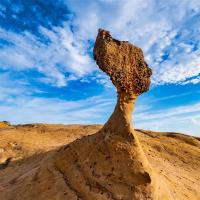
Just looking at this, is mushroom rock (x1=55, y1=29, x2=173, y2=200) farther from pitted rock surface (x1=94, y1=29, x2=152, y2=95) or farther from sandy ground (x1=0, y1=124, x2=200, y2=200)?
sandy ground (x1=0, y1=124, x2=200, y2=200)

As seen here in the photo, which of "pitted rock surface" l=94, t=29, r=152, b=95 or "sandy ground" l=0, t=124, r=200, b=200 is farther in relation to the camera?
"sandy ground" l=0, t=124, r=200, b=200

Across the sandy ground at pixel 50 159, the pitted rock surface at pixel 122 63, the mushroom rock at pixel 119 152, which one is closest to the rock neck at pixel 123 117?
the mushroom rock at pixel 119 152

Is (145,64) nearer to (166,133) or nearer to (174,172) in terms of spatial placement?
(174,172)

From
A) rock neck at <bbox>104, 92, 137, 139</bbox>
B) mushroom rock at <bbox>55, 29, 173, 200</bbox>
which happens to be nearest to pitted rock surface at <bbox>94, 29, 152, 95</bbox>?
mushroom rock at <bbox>55, 29, 173, 200</bbox>

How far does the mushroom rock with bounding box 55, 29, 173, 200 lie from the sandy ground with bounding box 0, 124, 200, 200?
0.87m

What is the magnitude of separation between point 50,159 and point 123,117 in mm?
3085

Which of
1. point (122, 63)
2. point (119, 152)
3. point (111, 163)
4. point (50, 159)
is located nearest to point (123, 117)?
point (119, 152)

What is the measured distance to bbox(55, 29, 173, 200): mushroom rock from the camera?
882cm

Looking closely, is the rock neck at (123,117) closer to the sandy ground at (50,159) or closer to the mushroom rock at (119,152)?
the mushroom rock at (119,152)

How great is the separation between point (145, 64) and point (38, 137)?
34.8 feet

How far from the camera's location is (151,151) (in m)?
17.0

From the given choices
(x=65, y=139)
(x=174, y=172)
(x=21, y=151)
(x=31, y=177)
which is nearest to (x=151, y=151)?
(x=174, y=172)

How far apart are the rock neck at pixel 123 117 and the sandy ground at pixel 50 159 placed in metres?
2.10

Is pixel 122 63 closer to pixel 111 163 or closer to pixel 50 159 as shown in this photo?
pixel 111 163
